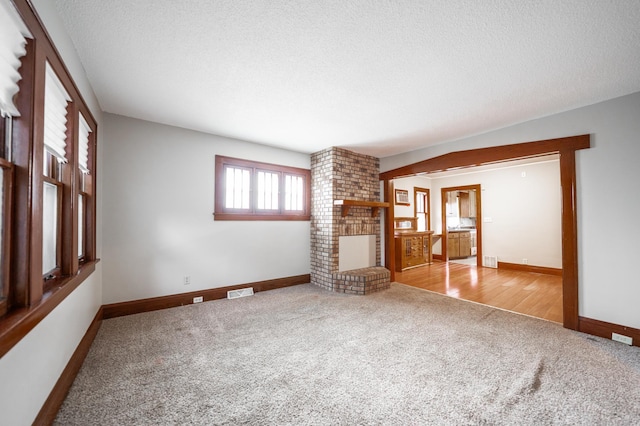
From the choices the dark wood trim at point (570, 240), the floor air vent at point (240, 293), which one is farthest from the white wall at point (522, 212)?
the floor air vent at point (240, 293)

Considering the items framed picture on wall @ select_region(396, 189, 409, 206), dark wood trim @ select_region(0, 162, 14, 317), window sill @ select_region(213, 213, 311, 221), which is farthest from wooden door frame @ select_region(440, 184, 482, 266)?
dark wood trim @ select_region(0, 162, 14, 317)

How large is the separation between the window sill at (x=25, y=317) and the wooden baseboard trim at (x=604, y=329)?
15.2ft

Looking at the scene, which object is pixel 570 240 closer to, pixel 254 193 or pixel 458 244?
pixel 254 193

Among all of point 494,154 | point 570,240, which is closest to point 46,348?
point 570,240

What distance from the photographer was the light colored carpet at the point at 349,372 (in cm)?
159

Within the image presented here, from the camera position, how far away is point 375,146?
4.55 meters

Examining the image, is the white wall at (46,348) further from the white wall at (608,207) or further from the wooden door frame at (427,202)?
the wooden door frame at (427,202)

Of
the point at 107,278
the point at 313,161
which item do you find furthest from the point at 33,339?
the point at 313,161

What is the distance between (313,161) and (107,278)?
12.0ft

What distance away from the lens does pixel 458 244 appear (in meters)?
7.75

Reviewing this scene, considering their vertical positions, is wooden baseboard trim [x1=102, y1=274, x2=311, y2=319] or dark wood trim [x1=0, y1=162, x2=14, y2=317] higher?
dark wood trim [x1=0, y1=162, x2=14, y2=317]

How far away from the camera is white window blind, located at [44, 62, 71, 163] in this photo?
1.59 meters

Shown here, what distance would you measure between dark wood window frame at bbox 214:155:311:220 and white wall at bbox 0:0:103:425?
1777 mm

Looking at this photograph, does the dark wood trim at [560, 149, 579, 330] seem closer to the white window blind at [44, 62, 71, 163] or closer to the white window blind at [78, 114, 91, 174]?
the white window blind at [44, 62, 71, 163]
